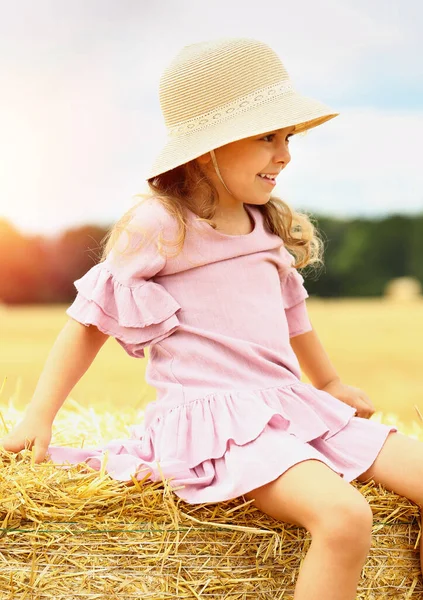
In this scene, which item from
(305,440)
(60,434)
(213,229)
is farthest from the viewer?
(60,434)

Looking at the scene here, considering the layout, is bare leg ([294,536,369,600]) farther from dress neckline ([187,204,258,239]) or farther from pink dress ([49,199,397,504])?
dress neckline ([187,204,258,239])

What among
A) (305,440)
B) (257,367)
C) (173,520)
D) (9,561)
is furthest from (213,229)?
(9,561)

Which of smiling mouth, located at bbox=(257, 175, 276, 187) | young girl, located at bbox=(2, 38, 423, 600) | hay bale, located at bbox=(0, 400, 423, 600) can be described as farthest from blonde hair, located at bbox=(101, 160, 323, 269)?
hay bale, located at bbox=(0, 400, 423, 600)

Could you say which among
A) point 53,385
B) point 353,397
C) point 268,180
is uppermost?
point 268,180

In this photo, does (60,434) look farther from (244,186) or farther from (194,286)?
(244,186)

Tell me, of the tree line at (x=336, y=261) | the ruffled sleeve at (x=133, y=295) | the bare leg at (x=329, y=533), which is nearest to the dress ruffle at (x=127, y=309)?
the ruffled sleeve at (x=133, y=295)

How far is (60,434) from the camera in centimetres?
238

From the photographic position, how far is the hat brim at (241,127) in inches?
71.8

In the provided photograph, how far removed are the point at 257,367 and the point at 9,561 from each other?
0.68 metres

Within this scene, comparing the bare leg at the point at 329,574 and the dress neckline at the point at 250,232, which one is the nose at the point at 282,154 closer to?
the dress neckline at the point at 250,232

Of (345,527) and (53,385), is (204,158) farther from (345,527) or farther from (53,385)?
(345,527)

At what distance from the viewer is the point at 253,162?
1.87m

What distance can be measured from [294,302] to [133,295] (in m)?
0.52

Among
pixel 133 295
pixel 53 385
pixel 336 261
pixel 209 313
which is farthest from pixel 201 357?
pixel 336 261
